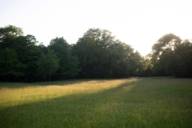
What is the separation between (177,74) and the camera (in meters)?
67.8

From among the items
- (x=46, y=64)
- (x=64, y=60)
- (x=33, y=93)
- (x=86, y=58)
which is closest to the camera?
(x=33, y=93)

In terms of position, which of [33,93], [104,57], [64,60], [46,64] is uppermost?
[104,57]

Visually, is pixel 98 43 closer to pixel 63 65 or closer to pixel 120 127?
pixel 63 65

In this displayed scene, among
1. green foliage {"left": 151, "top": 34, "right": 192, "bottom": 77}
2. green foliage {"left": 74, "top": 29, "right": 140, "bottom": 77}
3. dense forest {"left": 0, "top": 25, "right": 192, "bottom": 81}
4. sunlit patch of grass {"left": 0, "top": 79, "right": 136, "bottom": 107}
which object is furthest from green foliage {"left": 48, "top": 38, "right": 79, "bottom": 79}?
sunlit patch of grass {"left": 0, "top": 79, "right": 136, "bottom": 107}

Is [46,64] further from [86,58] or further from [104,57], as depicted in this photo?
[104,57]

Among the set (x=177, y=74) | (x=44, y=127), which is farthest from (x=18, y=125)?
(x=177, y=74)

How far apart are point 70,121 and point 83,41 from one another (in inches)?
2591

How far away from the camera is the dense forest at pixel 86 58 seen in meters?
56.8

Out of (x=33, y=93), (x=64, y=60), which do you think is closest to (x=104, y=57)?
(x=64, y=60)

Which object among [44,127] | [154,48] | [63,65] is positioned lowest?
[44,127]

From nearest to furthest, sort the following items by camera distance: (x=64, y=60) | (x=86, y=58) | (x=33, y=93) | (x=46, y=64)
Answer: (x=33, y=93) < (x=46, y=64) < (x=64, y=60) < (x=86, y=58)

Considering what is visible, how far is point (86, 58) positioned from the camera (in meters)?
73.3

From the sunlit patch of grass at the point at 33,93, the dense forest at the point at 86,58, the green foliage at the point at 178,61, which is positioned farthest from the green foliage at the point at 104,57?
the sunlit patch of grass at the point at 33,93

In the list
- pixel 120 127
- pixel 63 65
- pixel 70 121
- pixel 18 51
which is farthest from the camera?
pixel 63 65
